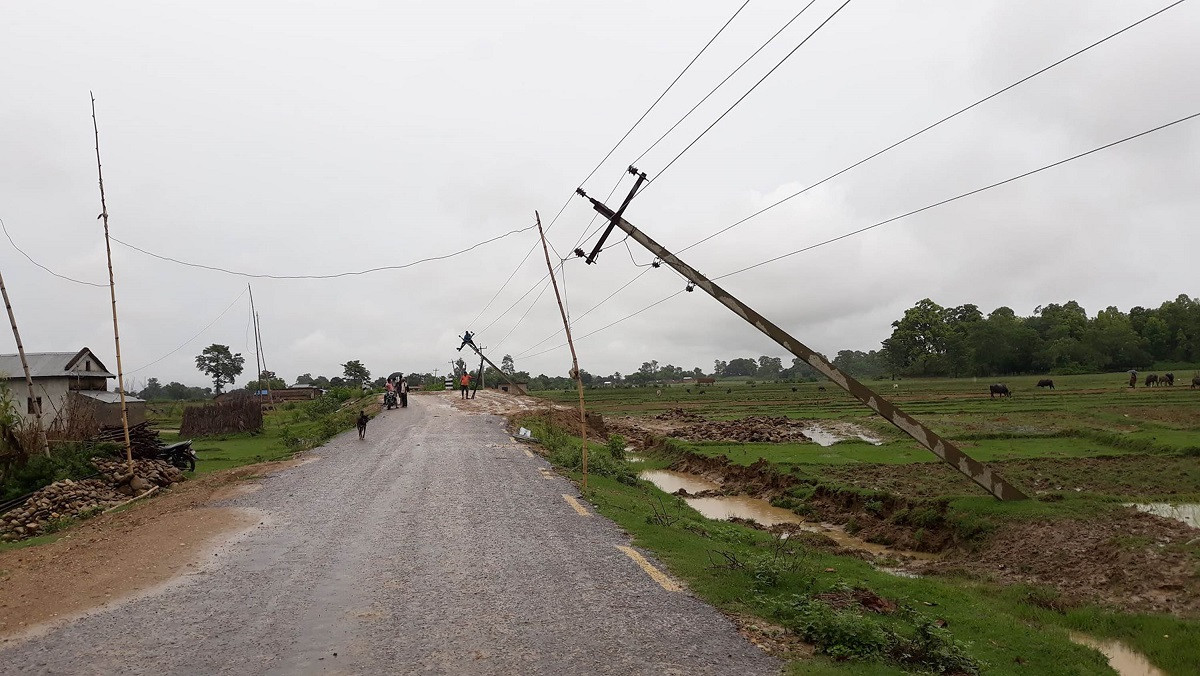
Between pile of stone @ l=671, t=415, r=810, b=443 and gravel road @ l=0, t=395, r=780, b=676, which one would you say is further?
pile of stone @ l=671, t=415, r=810, b=443

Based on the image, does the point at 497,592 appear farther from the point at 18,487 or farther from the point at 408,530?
the point at 18,487

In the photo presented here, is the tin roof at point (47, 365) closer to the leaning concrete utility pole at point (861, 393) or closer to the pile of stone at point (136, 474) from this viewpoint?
the pile of stone at point (136, 474)

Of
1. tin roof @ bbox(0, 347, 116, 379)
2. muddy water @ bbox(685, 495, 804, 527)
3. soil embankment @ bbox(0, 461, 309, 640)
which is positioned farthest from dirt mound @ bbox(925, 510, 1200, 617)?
tin roof @ bbox(0, 347, 116, 379)

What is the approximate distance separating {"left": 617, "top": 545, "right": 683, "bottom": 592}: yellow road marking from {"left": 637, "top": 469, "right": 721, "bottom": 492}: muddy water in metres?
13.6

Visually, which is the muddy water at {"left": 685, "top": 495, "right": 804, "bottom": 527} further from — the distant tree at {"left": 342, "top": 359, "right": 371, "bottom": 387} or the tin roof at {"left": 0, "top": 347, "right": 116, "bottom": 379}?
the distant tree at {"left": 342, "top": 359, "right": 371, "bottom": 387}

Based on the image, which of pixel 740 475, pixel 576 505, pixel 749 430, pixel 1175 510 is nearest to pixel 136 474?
pixel 576 505

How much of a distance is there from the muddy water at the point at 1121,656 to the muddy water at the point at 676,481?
14.7 metres

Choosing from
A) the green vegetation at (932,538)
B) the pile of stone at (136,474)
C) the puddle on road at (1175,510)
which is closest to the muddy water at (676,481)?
the green vegetation at (932,538)

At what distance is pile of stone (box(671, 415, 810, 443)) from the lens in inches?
1344

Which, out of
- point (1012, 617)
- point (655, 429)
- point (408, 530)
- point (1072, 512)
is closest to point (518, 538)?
point (408, 530)

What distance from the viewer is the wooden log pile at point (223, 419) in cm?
4097

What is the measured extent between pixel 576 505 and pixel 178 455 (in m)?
17.7

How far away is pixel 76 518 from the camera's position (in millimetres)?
15797

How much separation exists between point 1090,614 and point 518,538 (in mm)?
8157
